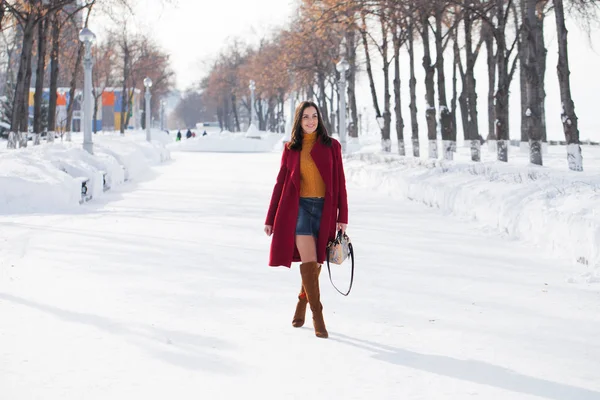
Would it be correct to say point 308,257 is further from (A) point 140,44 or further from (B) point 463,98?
(A) point 140,44

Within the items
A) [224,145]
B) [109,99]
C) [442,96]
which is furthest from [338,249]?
[109,99]

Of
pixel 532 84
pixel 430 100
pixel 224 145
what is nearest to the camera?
pixel 532 84

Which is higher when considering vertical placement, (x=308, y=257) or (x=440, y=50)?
(x=440, y=50)

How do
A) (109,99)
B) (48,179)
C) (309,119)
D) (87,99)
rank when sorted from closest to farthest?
(309,119) < (48,179) < (87,99) < (109,99)

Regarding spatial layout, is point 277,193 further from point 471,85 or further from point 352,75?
point 352,75

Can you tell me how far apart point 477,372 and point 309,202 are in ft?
5.43

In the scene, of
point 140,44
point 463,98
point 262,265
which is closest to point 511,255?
point 262,265

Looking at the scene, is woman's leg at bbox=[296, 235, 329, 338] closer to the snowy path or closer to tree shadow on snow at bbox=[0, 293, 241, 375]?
the snowy path

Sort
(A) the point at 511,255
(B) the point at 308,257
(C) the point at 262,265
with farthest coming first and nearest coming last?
(A) the point at 511,255
(C) the point at 262,265
(B) the point at 308,257

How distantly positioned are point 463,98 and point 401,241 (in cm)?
3346

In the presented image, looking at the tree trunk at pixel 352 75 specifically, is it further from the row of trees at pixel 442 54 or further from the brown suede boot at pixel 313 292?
the brown suede boot at pixel 313 292

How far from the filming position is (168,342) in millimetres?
5652

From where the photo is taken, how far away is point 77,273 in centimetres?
848

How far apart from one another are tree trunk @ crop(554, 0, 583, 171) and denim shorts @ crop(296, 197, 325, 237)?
14843 millimetres
